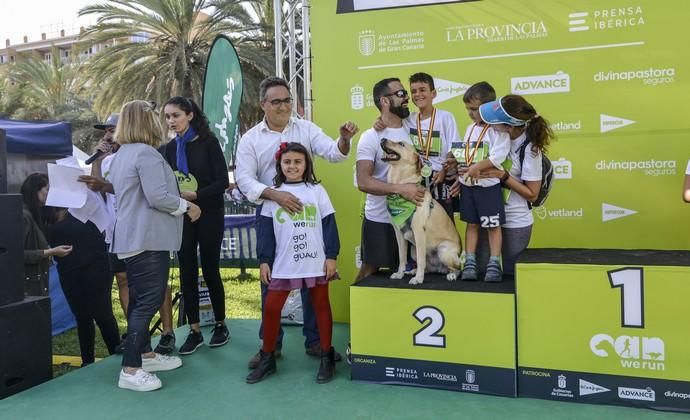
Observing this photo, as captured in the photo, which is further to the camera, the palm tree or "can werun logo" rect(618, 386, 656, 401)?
the palm tree

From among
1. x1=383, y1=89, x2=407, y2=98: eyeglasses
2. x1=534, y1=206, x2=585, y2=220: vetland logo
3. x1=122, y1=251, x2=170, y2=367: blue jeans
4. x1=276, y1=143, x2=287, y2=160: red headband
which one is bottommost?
x1=122, y1=251, x2=170, y2=367: blue jeans

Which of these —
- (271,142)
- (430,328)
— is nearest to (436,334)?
(430,328)

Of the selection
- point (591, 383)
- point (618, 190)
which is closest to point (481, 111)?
point (591, 383)

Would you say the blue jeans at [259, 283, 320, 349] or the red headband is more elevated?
A: the red headband

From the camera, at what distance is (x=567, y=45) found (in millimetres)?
4117

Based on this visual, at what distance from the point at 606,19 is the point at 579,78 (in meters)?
0.45

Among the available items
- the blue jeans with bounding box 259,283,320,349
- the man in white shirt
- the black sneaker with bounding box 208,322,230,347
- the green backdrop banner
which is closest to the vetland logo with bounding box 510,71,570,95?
the green backdrop banner

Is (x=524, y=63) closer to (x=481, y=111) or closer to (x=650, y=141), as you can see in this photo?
(x=650, y=141)

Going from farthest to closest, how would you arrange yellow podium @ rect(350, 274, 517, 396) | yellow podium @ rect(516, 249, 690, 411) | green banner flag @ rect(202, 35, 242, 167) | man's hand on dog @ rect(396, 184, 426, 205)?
green banner flag @ rect(202, 35, 242, 167) → man's hand on dog @ rect(396, 184, 426, 205) → yellow podium @ rect(350, 274, 517, 396) → yellow podium @ rect(516, 249, 690, 411)

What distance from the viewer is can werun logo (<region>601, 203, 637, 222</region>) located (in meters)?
4.08

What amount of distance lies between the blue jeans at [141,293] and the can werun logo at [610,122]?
3286 mm

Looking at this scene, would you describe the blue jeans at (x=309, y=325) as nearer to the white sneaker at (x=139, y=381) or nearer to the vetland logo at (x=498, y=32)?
the white sneaker at (x=139, y=381)

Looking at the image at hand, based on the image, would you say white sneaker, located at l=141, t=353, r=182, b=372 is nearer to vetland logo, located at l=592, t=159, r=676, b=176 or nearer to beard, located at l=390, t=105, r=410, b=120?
beard, located at l=390, t=105, r=410, b=120

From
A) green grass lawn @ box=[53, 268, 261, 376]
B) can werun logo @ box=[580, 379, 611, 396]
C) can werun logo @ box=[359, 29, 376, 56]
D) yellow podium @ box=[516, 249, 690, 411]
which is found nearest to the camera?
yellow podium @ box=[516, 249, 690, 411]
